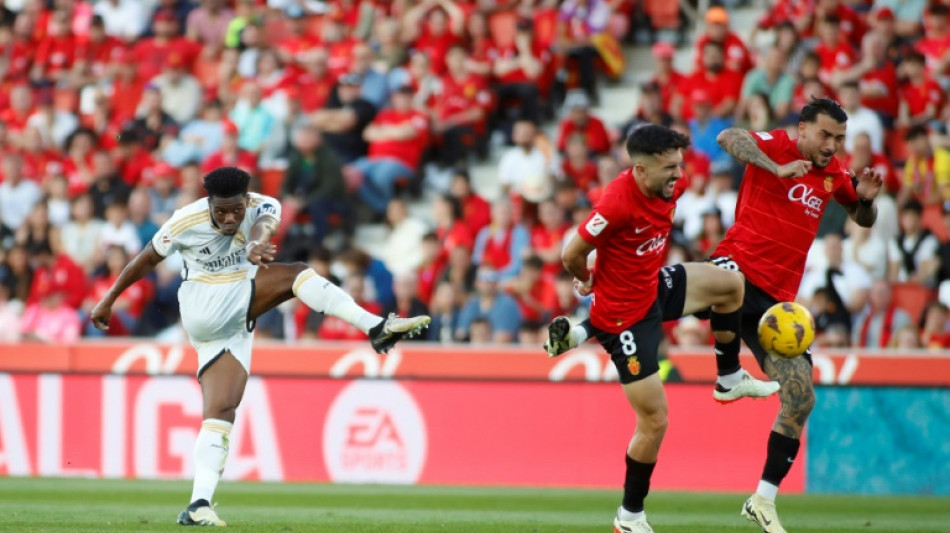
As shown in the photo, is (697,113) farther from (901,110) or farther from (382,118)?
(382,118)

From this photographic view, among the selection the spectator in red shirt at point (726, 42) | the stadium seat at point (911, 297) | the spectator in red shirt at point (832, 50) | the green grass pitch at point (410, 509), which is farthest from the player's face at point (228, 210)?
the spectator in red shirt at point (726, 42)

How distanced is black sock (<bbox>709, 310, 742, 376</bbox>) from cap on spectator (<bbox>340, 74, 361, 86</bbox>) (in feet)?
33.8

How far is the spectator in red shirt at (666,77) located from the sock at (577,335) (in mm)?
8855

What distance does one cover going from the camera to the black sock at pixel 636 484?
898cm

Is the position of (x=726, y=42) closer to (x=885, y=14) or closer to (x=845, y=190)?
(x=885, y=14)

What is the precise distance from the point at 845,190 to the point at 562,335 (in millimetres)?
2321

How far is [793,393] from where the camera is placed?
9.34m

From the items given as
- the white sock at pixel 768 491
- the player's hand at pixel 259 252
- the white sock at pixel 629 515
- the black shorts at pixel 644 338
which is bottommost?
the white sock at pixel 629 515

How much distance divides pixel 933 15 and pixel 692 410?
608cm

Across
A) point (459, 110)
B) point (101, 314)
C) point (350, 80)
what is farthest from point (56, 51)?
point (101, 314)

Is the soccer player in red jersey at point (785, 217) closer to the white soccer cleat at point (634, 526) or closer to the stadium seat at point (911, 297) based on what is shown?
the white soccer cleat at point (634, 526)

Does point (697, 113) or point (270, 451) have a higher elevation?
point (697, 113)

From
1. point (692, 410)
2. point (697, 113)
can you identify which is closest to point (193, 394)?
point (692, 410)

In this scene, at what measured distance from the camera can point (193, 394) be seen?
14844mm
